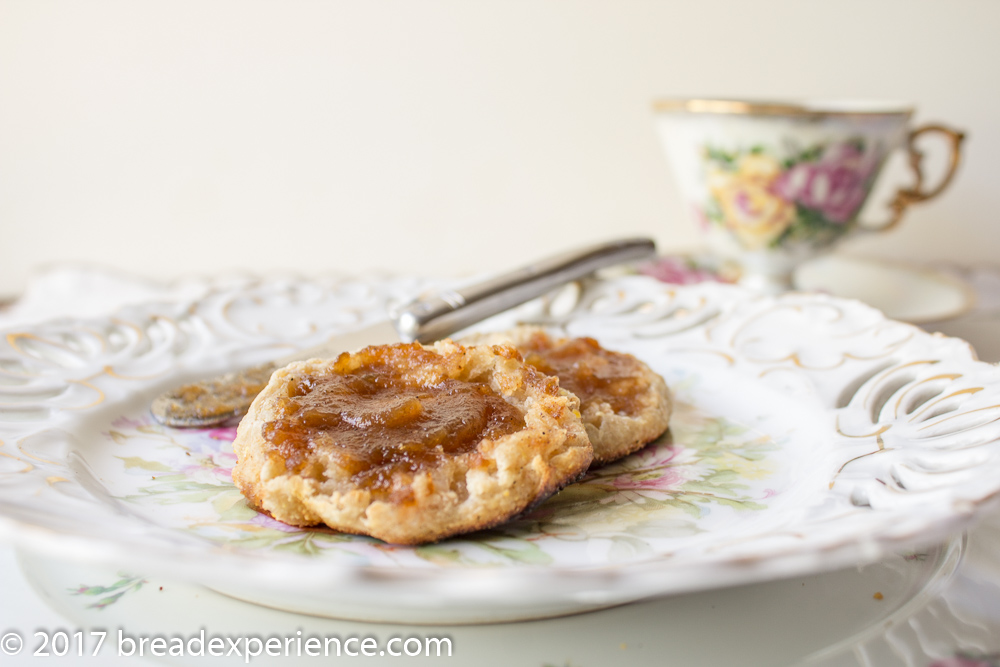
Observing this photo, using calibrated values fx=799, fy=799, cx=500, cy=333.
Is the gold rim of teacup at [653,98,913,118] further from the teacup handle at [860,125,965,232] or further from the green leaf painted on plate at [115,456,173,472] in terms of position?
the green leaf painted on plate at [115,456,173,472]

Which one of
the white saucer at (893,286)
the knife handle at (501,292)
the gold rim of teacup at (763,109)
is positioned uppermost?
the gold rim of teacup at (763,109)

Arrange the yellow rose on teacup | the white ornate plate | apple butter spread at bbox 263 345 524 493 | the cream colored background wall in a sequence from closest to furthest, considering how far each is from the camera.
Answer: the white ornate plate < apple butter spread at bbox 263 345 524 493 < the yellow rose on teacup < the cream colored background wall

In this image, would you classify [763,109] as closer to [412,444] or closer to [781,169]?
[781,169]

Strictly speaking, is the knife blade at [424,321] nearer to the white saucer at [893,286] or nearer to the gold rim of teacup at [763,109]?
the gold rim of teacup at [763,109]

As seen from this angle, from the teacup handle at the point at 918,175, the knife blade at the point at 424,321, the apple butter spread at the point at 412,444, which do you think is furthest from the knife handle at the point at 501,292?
the teacup handle at the point at 918,175

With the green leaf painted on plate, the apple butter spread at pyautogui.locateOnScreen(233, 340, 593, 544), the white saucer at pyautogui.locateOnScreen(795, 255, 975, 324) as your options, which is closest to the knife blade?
the green leaf painted on plate
